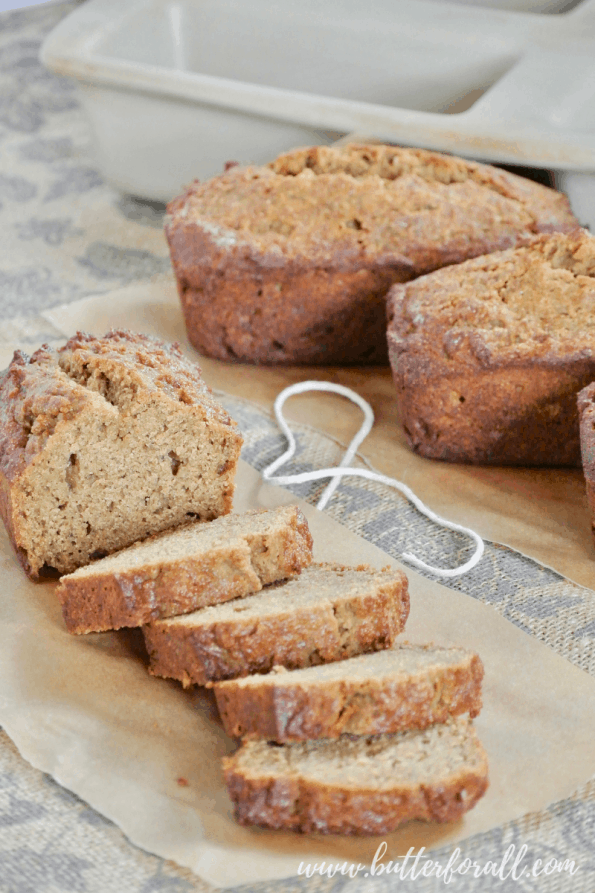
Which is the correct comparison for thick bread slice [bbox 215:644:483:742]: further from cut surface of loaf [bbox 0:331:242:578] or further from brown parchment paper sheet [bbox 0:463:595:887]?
cut surface of loaf [bbox 0:331:242:578]

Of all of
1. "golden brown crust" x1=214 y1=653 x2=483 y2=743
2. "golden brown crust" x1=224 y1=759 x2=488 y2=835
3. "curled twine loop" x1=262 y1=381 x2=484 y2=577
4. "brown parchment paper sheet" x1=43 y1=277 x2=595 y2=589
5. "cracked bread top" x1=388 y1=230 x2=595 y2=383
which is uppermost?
"cracked bread top" x1=388 y1=230 x2=595 y2=383

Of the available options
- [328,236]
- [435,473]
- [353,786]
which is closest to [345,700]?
[353,786]

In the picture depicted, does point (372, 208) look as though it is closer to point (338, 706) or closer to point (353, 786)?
point (338, 706)

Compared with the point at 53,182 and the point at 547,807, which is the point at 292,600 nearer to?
the point at 547,807

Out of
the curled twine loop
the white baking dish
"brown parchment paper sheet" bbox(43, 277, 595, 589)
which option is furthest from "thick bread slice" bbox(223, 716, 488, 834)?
the white baking dish

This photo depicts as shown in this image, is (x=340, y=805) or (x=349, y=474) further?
(x=349, y=474)

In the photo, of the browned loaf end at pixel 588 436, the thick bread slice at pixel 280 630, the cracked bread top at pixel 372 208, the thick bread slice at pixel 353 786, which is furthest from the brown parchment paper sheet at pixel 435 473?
the thick bread slice at pixel 353 786
